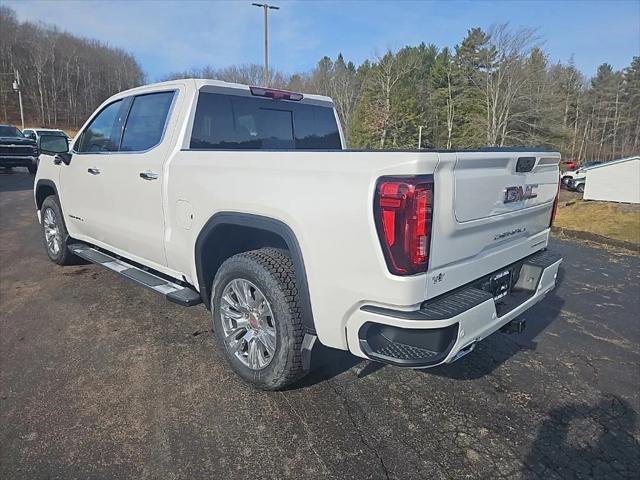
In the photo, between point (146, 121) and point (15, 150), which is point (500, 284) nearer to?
point (146, 121)

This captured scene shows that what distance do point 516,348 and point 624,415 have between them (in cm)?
92

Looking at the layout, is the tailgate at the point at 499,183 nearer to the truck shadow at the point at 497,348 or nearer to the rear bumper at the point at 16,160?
the truck shadow at the point at 497,348

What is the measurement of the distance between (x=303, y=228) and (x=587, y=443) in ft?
6.53

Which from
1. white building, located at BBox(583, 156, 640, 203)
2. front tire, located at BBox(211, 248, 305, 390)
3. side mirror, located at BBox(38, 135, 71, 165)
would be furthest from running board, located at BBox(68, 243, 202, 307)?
white building, located at BBox(583, 156, 640, 203)

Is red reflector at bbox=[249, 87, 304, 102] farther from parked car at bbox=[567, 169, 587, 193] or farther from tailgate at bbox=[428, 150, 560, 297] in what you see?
parked car at bbox=[567, 169, 587, 193]

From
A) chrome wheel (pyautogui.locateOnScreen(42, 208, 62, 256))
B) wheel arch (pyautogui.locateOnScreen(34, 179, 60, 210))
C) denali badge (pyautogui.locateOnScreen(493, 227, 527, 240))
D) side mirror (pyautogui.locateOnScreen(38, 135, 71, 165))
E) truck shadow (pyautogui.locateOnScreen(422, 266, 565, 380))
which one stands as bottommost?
truck shadow (pyautogui.locateOnScreen(422, 266, 565, 380))

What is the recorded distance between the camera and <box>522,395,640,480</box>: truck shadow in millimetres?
2152

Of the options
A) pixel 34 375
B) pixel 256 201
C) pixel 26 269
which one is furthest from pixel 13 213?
pixel 256 201

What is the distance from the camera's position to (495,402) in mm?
2723

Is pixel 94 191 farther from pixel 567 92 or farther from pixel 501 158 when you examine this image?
pixel 567 92

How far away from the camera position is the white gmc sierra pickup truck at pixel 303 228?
201cm

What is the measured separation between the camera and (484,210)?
7.59ft

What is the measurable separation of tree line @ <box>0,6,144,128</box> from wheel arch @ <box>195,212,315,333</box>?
7730 cm

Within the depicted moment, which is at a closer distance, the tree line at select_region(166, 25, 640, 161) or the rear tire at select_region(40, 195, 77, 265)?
the rear tire at select_region(40, 195, 77, 265)
